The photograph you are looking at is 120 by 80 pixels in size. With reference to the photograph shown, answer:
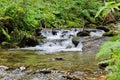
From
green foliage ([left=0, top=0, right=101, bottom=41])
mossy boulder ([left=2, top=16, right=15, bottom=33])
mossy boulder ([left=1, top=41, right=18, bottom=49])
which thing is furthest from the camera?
green foliage ([left=0, top=0, right=101, bottom=41])

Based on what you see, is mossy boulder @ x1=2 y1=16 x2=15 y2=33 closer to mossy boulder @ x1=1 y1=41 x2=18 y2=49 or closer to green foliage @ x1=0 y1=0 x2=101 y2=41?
green foliage @ x1=0 y1=0 x2=101 y2=41

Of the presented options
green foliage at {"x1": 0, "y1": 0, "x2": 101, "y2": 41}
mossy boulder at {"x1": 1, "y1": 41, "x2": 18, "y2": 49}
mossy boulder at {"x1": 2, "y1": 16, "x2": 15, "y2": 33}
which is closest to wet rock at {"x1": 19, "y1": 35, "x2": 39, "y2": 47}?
mossy boulder at {"x1": 1, "y1": 41, "x2": 18, "y2": 49}

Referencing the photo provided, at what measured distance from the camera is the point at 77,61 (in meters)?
9.44

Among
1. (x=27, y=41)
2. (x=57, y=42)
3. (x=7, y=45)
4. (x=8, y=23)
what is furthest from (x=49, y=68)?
(x=8, y=23)

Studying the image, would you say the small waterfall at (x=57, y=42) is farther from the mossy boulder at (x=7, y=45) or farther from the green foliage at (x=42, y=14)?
the green foliage at (x=42, y=14)

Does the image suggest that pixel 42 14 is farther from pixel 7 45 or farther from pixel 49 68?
pixel 49 68

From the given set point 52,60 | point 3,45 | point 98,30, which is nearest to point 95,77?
point 52,60

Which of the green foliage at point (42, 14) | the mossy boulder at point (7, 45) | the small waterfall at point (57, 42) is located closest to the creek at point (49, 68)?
the small waterfall at point (57, 42)

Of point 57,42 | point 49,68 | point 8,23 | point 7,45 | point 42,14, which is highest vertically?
point 8,23

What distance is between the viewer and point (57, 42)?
48.3ft

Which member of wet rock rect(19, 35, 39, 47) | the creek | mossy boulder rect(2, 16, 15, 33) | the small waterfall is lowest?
the small waterfall

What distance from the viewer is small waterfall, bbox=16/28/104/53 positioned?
13250 mm

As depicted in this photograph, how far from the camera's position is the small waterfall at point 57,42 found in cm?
1325

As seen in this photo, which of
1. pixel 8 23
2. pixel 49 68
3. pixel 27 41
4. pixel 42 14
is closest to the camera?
pixel 49 68
